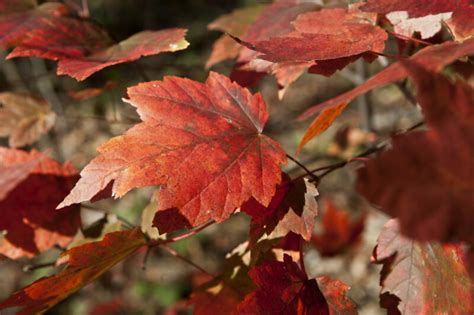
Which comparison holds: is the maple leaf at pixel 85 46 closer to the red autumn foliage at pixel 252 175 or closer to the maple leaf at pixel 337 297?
the red autumn foliage at pixel 252 175

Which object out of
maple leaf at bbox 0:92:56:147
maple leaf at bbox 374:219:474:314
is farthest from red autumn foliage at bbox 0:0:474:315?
maple leaf at bbox 0:92:56:147

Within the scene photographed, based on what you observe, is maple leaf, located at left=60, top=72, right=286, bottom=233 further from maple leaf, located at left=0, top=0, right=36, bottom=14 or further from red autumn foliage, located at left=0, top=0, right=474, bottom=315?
maple leaf, located at left=0, top=0, right=36, bottom=14

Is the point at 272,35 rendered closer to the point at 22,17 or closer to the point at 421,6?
the point at 421,6

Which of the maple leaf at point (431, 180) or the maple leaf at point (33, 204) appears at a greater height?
the maple leaf at point (431, 180)

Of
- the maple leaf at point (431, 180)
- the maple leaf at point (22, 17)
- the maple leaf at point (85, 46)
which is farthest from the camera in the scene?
the maple leaf at point (22, 17)

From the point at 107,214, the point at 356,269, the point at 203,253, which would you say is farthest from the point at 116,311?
the point at 107,214

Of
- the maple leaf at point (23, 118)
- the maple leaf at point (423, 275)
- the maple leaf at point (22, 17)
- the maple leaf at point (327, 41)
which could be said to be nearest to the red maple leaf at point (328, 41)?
the maple leaf at point (327, 41)
